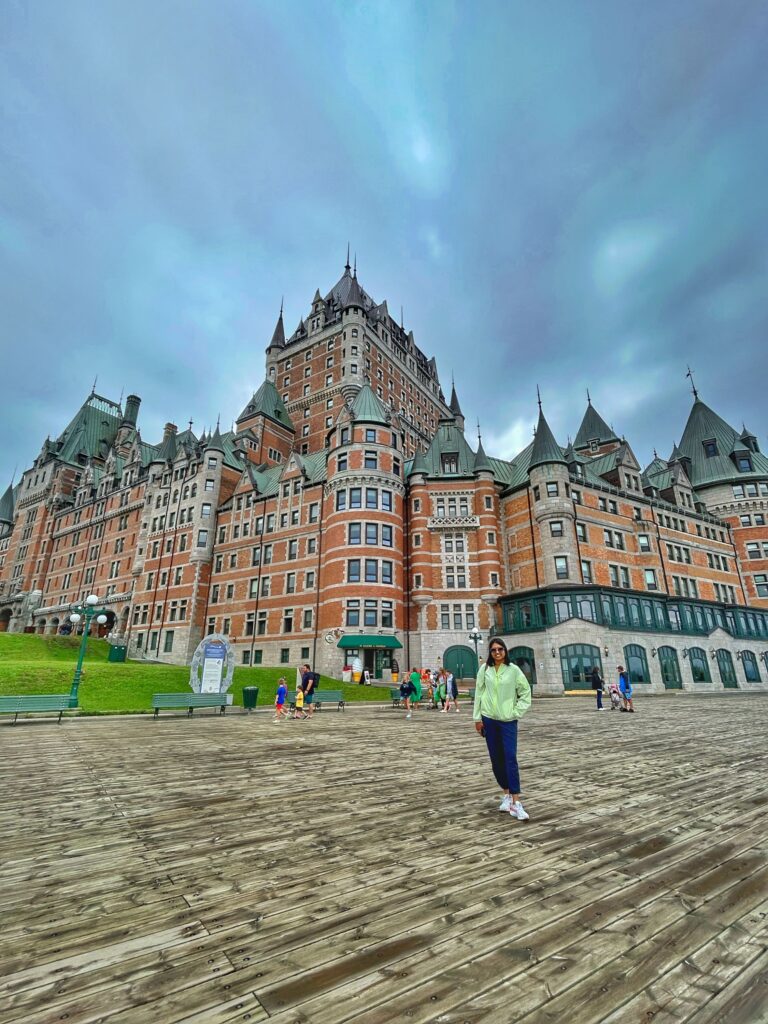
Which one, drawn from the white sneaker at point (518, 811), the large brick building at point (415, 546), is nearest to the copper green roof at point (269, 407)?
the large brick building at point (415, 546)

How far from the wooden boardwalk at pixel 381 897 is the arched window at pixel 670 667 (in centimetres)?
3442

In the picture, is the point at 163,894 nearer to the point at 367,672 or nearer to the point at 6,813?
the point at 6,813

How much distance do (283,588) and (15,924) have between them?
42099 millimetres

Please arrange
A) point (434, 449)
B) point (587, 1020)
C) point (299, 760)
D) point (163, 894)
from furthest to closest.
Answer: point (434, 449) < point (299, 760) < point (163, 894) < point (587, 1020)

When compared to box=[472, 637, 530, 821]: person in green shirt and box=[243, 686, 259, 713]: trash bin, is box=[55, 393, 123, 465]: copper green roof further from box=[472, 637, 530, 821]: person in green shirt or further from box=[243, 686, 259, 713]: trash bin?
box=[472, 637, 530, 821]: person in green shirt

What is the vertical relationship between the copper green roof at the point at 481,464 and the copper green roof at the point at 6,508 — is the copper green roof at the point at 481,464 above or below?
below

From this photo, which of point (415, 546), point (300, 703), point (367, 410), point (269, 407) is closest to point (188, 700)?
point (300, 703)

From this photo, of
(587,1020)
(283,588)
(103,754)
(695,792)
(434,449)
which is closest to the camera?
(587,1020)

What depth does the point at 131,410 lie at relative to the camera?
3492 inches

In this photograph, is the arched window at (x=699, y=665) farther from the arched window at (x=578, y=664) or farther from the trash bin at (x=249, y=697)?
the trash bin at (x=249, y=697)

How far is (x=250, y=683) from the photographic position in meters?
30.2

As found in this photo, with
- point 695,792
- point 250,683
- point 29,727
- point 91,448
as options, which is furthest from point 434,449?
point 91,448

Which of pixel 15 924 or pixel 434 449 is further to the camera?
pixel 434 449

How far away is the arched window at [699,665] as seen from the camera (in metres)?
39.8
